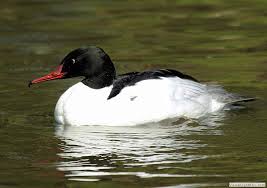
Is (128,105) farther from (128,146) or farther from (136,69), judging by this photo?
(136,69)

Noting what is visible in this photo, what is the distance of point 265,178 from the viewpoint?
30.4ft

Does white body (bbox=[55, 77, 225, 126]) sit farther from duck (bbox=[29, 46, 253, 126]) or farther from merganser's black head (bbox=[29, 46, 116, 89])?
merganser's black head (bbox=[29, 46, 116, 89])

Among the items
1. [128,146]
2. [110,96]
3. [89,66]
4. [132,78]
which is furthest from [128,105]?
[128,146]

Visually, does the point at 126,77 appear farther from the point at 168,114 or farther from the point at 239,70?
the point at 239,70

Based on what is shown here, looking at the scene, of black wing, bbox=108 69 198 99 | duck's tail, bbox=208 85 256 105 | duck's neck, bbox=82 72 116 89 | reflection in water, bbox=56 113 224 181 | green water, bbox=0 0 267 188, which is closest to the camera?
green water, bbox=0 0 267 188

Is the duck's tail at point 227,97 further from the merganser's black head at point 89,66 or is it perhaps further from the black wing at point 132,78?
the merganser's black head at point 89,66

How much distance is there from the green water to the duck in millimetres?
147

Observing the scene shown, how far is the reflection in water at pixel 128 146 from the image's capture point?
9.93 metres

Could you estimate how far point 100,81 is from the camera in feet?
39.3

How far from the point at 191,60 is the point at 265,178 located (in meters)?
6.10

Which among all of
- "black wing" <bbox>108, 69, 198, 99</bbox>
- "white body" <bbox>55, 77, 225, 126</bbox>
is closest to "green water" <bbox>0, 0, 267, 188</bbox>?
"white body" <bbox>55, 77, 225, 126</bbox>

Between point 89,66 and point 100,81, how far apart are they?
23cm

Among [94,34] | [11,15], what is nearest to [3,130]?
[94,34]

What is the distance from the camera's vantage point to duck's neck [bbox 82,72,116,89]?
1198cm
